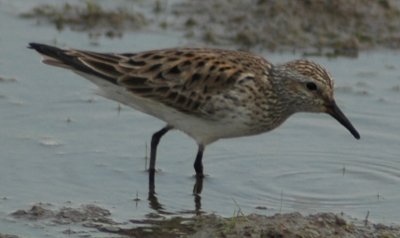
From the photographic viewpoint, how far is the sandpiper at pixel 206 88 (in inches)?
474

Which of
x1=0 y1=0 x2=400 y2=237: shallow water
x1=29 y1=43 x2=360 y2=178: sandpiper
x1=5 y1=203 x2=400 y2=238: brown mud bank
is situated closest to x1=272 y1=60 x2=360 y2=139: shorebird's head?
x1=29 y1=43 x2=360 y2=178: sandpiper

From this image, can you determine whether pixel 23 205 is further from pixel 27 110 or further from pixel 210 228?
pixel 27 110

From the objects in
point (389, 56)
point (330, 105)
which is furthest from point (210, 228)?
point (389, 56)

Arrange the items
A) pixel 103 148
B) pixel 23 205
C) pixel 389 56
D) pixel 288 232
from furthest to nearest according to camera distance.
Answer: pixel 389 56 → pixel 103 148 → pixel 23 205 → pixel 288 232

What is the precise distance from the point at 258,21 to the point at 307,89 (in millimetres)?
4680

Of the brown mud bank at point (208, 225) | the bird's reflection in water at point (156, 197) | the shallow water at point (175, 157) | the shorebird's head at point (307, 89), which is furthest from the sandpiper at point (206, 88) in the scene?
the brown mud bank at point (208, 225)

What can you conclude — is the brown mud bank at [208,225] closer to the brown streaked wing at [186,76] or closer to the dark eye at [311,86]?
the brown streaked wing at [186,76]

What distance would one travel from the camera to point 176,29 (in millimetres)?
16719

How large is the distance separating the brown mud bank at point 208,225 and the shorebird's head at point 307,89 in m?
1.41

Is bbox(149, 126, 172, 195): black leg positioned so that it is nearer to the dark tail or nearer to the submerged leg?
the submerged leg

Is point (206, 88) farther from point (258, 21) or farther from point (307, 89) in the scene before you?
point (258, 21)

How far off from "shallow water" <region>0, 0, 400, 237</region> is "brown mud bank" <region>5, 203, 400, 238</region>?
0.17 metres

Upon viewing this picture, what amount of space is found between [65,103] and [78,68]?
217 centimetres

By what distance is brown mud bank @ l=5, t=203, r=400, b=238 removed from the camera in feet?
33.2
